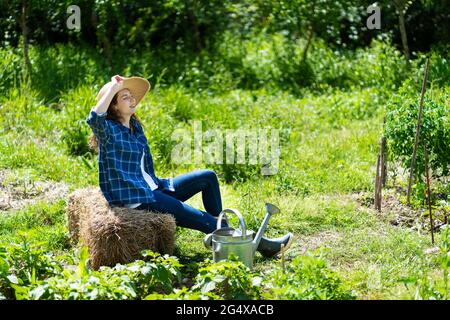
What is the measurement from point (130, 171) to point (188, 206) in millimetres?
458

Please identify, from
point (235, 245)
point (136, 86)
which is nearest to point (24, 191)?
point (136, 86)

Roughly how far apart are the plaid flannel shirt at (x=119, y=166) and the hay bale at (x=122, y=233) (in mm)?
111

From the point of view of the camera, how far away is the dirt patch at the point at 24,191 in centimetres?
622

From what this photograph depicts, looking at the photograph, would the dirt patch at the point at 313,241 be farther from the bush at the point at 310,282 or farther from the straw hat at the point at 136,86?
the straw hat at the point at 136,86

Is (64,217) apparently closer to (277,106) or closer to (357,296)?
(357,296)

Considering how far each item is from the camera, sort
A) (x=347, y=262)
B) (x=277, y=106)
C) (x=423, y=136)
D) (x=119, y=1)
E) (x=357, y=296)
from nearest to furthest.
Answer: (x=357, y=296) < (x=347, y=262) < (x=423, y=136) < (x=277, y=106) < (x=119, y=1)

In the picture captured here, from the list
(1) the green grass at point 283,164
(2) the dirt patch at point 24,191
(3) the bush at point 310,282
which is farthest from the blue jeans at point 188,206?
(2) the dirt patch at point 24,191

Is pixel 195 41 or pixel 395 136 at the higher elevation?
pixel 195 41

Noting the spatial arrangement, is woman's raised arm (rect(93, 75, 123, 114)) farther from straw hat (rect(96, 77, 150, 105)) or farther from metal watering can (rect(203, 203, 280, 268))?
metal watering can (rect(203, 203, 280, 268))

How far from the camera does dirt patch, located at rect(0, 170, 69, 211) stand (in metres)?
6.22

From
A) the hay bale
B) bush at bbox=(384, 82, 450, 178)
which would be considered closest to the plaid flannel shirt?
the hay bale

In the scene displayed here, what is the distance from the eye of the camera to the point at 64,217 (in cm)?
592
